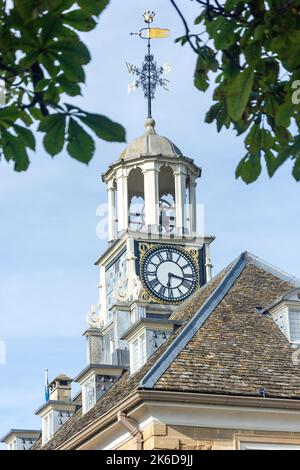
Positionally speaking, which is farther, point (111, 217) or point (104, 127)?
point (111, 217)

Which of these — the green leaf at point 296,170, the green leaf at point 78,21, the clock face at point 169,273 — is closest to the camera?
the green leaf at point 78,21

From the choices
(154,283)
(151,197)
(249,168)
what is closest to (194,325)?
(154,283)

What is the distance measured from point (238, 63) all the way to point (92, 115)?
1.53m

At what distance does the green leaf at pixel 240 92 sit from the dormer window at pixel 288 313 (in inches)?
654

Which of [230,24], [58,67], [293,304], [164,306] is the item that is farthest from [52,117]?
[164,306]

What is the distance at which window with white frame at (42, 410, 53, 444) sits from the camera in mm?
29266

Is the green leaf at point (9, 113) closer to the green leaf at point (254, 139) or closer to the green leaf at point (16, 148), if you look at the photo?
the green leaf at point (16, 148)

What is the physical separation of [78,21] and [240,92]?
936mm

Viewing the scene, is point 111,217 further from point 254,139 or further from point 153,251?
point 254,139

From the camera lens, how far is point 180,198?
3177cm

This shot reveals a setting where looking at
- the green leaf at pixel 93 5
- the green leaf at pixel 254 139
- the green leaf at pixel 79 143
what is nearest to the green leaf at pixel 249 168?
the green leaf at pixel 254 139

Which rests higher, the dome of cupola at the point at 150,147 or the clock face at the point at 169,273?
the dome of cupola at the point at 150,147

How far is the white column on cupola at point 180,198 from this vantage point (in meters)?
31.4

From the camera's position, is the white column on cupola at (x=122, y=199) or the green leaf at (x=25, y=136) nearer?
the green leaf at (x=25, y=136)
